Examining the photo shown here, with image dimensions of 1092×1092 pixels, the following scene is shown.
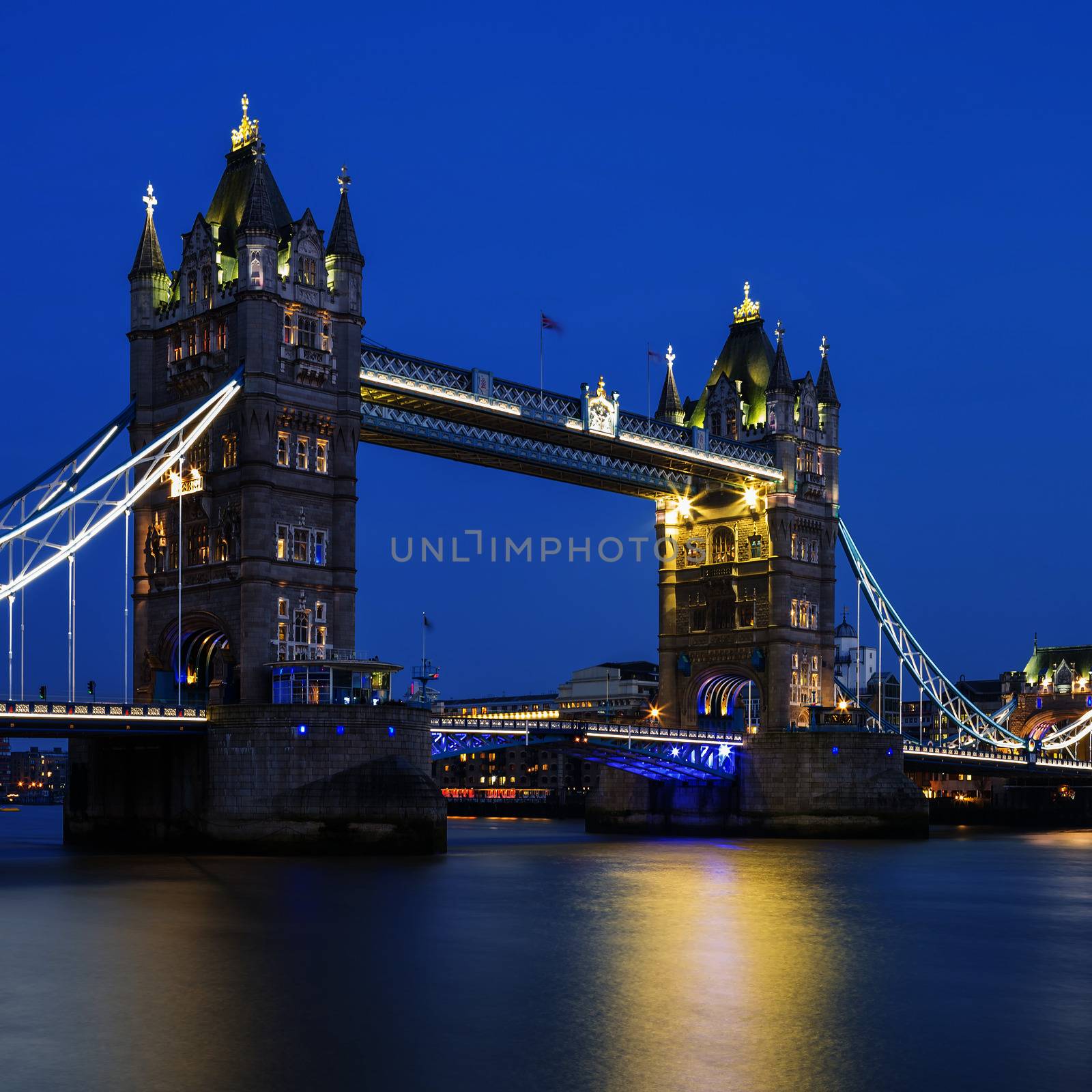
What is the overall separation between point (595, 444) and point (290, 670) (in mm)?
23024

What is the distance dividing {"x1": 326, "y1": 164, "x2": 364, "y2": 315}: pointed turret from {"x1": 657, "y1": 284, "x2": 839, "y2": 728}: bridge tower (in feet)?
93.7

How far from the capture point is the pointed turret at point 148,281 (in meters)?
64.1

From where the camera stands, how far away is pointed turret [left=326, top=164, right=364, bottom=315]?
205ft

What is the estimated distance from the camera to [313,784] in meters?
54.9

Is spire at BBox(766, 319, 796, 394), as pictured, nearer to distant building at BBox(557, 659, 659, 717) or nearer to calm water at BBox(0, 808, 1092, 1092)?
calm water at BBox(0, 808, 1092, 1092)

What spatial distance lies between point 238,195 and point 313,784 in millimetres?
23233

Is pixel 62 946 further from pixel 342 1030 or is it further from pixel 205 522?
pixel 205 522

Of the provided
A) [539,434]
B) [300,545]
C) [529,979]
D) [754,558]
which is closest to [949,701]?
[754,558]

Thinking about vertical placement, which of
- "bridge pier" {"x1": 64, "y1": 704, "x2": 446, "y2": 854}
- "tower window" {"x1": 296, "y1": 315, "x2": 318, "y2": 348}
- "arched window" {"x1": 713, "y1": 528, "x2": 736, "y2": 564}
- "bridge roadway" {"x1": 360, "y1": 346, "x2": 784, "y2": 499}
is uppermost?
"tower window" {"x1": 296, "y1": 315, "x2": 318, "y2": 348}

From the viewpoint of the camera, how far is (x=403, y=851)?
55.2 metres

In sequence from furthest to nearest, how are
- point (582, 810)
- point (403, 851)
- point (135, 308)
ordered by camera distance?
1. point (582, 810)
2. point (135, 308)
3. point (403, 851)

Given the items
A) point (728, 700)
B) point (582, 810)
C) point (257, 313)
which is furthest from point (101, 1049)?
point (582, 810)

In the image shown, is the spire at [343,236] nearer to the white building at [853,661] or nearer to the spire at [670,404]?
the spire at [670,404]

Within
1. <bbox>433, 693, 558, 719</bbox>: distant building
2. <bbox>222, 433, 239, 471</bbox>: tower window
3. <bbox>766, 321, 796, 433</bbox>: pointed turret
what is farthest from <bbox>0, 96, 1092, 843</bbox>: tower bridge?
<bbox>433, 693, 558, 719</bbox>: distant building
